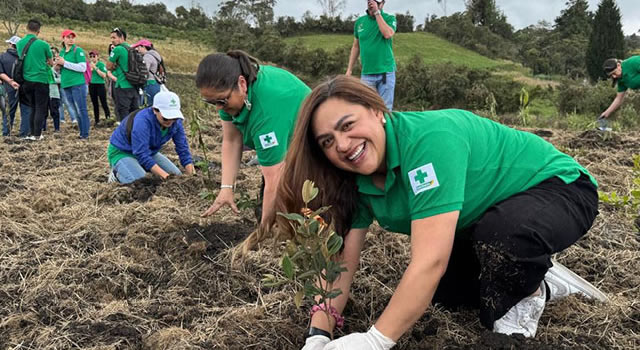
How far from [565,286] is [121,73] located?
19.8 feet

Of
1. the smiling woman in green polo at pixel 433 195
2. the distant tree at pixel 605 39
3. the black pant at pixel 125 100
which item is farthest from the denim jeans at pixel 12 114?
the distant tree at pixel 605 39

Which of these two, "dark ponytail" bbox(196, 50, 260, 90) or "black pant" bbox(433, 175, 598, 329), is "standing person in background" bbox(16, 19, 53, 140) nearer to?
"dark ponytail" bbox(196, 50, 260, 90)

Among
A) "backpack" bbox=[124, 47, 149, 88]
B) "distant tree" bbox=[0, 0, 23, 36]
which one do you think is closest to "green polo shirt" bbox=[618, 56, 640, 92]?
"backpack" bbox=[124, 47, 149, 88]

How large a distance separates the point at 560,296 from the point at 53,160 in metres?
5.15

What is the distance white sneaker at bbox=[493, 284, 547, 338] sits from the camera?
170cm

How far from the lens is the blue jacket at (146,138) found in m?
3.93

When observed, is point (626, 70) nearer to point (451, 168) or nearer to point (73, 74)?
point (451, 168)

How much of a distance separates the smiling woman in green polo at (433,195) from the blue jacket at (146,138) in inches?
103

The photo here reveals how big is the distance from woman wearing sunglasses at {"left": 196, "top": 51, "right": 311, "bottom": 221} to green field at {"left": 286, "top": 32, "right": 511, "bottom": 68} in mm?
25398

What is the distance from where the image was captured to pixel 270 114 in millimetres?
2410

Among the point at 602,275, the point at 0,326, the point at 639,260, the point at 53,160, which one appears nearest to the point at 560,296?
the point at 602,275

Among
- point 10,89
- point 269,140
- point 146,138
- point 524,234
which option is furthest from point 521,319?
point 10,89

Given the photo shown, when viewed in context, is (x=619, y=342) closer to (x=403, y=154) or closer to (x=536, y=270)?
(x=536, y=270)

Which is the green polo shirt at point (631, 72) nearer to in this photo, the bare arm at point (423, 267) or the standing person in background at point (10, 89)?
the bare arm at point (423, 267)
